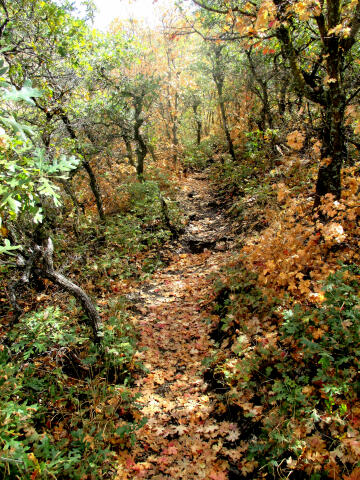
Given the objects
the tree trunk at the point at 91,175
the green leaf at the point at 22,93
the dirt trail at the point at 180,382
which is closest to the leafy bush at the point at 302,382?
the dirt trail at the point at 180,382

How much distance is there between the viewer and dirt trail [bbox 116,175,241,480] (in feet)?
10.7

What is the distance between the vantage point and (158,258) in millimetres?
8969

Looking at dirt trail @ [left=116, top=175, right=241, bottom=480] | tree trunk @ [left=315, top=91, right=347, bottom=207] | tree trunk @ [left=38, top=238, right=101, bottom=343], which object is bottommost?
dirt trail @ [left=116, top=175, right=241, bottom=480]

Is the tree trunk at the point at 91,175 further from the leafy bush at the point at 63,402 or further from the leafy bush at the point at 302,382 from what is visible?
the leafy bush at the point at 302,382

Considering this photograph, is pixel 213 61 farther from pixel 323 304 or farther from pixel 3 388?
pixel 3 388

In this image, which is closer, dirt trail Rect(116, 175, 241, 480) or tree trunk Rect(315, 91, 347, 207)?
dirt trail Rect(116, 175, 241, 480)

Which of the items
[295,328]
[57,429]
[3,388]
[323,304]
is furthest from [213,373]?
[3,388]

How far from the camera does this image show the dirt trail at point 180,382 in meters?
3.27

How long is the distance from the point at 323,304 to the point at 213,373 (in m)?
1.99

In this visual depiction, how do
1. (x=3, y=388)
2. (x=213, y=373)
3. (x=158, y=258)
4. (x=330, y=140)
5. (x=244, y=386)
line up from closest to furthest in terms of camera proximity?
(x=3, y=388) → (x=244, y=386) → (x=213, y=373) → (x=330, y=140) → (x=158, y=258)

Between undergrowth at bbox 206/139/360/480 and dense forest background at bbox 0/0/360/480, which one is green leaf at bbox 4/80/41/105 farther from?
undergrowth at bbox 206/139/360/480

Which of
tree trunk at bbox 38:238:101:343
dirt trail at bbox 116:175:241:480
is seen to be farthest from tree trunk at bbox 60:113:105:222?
tree trunk at bbox 38:238:101:343

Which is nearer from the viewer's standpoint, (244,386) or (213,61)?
(244,386)

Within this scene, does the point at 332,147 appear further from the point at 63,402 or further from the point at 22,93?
the point at 63,402
